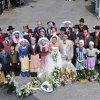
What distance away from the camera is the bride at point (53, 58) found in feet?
46.0

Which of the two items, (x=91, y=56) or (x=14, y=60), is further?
(x=14, y=60)

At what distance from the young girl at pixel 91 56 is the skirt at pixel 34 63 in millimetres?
1741

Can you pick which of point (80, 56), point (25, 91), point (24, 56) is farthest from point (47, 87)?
point (80, 56)

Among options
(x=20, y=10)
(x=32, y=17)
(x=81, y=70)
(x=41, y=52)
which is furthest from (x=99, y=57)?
(x=20, y=10)

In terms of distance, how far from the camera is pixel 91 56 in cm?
1410

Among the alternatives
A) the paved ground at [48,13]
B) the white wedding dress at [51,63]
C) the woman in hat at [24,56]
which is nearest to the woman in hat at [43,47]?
the white wedding dress at [51,63]

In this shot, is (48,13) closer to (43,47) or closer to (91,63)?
(43,47)

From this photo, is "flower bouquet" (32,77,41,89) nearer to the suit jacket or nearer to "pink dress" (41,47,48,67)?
"pink dress" (41,47,48,67)

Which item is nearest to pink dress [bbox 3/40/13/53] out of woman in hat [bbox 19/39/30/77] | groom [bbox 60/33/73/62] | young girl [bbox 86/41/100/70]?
woman in hat [bbox 19/39/30/77]

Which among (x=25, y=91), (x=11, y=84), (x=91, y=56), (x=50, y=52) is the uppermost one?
(x=50, y=52)

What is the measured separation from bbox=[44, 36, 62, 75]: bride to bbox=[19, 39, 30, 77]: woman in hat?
0.72 metres

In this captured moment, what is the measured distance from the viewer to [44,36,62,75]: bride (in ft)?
46.0

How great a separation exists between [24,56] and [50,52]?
3.06ft

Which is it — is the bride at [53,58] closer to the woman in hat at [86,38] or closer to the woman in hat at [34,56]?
the woman in hat at [34,56]
